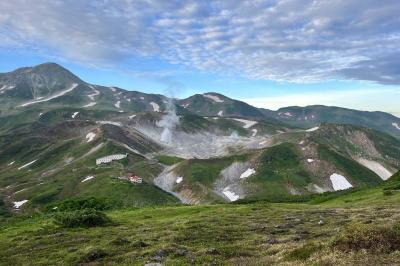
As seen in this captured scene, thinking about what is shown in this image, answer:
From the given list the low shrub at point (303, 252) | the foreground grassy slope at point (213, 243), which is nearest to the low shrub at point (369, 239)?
the foreground grassy slope at point (213, 243)

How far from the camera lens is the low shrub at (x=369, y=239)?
84.4 ft

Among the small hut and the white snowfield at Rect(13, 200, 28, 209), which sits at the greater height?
the small hut

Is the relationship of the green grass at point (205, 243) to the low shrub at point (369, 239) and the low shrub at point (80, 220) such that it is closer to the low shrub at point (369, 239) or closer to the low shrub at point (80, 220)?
the low shrub at point (369, 239)

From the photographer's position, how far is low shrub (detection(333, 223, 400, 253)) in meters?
25.7

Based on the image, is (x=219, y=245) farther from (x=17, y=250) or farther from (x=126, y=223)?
(x=126, y=223)

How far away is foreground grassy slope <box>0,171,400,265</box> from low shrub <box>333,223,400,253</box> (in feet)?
0.77

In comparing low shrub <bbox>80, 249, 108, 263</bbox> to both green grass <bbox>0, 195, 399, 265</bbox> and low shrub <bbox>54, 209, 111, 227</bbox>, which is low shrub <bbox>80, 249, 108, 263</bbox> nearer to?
green grass <bbox>0, 195, 399, 265</bbox>

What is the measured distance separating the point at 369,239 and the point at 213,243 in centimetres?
1804

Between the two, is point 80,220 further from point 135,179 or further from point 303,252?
point 135,179

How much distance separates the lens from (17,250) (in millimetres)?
46406

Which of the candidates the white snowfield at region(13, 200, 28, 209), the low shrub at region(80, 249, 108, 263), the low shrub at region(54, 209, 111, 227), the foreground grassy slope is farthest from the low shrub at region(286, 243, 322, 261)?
the white snowfield at region(13, 200, 28, 209)

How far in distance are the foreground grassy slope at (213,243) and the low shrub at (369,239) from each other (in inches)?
9.3

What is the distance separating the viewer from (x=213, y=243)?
136 feet

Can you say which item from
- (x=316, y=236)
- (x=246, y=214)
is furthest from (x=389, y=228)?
(x=246, y=214)
